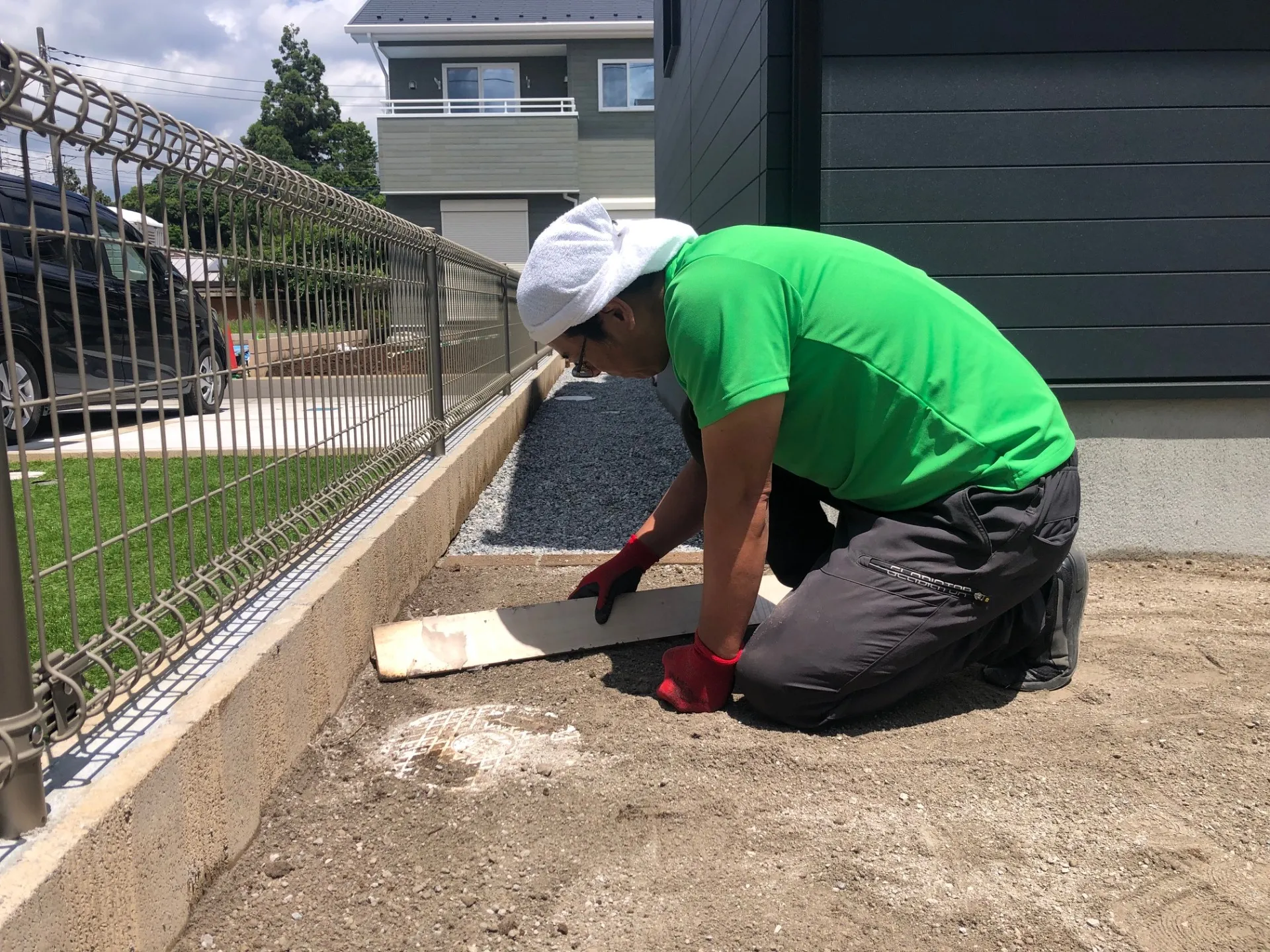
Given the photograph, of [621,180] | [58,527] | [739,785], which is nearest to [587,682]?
[739,785]

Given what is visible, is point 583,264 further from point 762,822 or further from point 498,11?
point 498,11

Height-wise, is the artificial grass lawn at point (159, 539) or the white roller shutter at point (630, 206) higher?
the white roller shutter at point (630, 206)

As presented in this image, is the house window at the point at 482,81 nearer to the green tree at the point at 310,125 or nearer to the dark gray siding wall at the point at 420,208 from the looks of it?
the dark gray siding wall at the point at 420,208

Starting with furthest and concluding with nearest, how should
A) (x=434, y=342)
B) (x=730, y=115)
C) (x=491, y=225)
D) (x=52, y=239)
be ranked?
1. (x=491, y=225)
2. (x=730, y=115)
3. (x=434, y=342)
4. (x=52, y=239)

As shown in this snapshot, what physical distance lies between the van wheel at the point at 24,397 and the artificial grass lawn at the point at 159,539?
0.40 feet

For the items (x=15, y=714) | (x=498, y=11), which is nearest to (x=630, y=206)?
(x=498, y=11)

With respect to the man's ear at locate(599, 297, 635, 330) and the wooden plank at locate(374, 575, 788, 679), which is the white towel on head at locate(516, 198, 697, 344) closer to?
the man's ear at locate(599, 297, 635, 330)

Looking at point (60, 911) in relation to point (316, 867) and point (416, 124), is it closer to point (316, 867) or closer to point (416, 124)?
point (316, 867)

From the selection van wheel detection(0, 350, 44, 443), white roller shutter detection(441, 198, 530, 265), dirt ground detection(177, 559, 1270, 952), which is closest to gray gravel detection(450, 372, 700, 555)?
dirt ground detection(177, 559, 1270, 952)

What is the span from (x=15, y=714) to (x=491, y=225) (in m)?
19.8

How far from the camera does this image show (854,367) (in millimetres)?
2518

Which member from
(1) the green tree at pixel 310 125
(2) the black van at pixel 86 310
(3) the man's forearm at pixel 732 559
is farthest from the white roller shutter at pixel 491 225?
(1) the green tree at pixel 310 125

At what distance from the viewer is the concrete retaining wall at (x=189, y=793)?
1464 millimetres

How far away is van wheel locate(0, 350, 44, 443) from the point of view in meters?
1.61
